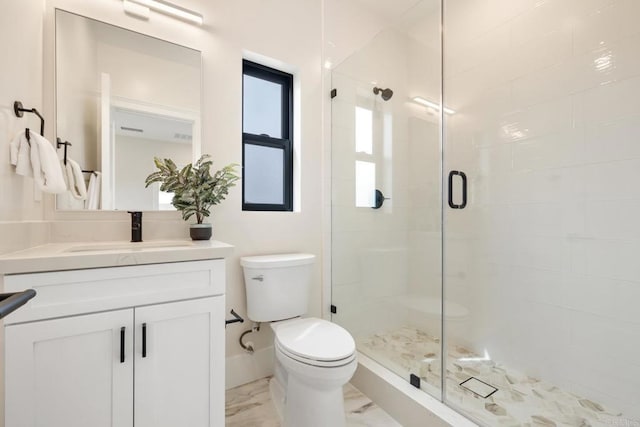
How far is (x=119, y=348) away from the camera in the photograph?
0.95 meters

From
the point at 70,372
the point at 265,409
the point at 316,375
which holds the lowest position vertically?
the point at 265,409

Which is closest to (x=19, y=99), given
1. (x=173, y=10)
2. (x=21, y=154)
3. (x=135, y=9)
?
(x=21, y=154)

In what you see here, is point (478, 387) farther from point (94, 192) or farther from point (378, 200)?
point (94, 192)

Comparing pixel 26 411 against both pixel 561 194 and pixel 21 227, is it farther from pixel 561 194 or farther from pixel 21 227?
pixel 561 194

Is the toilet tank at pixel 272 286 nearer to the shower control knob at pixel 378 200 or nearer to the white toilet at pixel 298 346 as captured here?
the white toilet at pixel 298 346

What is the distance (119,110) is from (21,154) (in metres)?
0.54

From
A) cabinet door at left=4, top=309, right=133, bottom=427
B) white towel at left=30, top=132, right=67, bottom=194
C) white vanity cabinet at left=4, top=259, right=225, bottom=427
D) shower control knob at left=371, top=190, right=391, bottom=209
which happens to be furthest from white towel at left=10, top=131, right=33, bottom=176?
shower control knob at left=371, top=190, right=391, bottom=209

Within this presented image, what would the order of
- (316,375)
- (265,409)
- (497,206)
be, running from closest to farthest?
(316,375) < (265,409) < (497,206)

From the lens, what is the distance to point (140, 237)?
4.58ft

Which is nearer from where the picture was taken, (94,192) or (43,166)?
(43,166)

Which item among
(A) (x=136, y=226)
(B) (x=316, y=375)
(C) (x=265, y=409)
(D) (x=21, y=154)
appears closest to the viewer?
(D) (x=21, y=154)

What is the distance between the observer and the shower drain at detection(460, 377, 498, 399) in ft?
4.84

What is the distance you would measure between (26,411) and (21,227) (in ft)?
1.96

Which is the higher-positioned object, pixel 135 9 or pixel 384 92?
pixel 135 9
